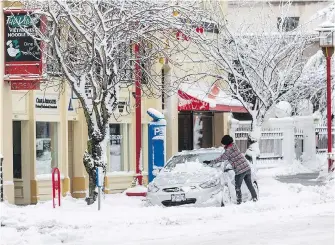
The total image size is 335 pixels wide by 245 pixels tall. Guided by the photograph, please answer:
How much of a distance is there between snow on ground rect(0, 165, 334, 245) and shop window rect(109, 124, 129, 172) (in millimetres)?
7522

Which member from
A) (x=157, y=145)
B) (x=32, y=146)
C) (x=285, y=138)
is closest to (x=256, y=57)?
(x=157, y=145)

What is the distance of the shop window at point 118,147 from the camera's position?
29.2m

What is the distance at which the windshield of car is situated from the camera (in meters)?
21.5

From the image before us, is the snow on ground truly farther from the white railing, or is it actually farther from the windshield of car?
the white railing

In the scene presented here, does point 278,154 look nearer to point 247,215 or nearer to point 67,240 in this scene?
point 247,215

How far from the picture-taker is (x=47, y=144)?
2595 cm

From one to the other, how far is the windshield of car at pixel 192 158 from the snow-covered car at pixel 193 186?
106 mm

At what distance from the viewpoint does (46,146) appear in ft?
85.1

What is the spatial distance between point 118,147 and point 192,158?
26.9 ft

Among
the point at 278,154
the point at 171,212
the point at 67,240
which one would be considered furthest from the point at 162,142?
the point at 278,154

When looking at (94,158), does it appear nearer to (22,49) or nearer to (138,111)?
(22,49)

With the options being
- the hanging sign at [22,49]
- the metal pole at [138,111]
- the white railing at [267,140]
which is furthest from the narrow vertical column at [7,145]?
the white railing at [267,140]

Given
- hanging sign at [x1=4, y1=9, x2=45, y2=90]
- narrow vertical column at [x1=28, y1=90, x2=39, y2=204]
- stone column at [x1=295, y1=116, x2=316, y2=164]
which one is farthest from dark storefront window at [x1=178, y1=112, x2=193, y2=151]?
hanging sign at [x1=4, y1=9, x2=45, y2=90]

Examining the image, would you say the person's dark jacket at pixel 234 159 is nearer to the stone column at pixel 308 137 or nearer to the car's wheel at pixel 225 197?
the car's wheel at pixel 225 197
